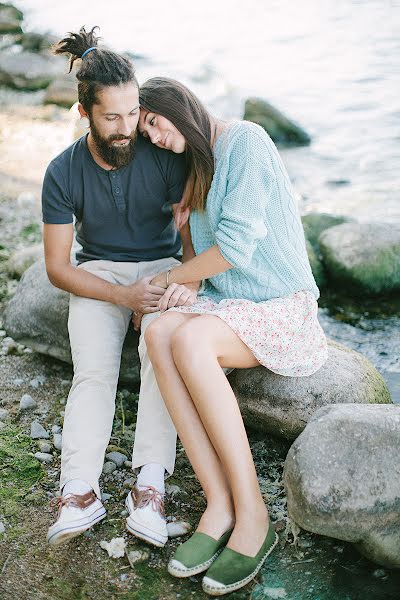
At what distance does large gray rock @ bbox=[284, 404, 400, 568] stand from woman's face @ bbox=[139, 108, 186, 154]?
1436mm

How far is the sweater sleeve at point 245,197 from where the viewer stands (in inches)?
A: 130

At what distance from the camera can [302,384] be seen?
11.5 feet

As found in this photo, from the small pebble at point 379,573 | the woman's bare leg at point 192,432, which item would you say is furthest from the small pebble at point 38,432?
the small pebble at point 379,573

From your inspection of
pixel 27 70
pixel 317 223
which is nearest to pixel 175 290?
pixel 317 223

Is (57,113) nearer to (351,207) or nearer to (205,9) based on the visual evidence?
(351,207)

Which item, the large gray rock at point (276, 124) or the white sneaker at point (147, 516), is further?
the large gray rock at point (276, 124)

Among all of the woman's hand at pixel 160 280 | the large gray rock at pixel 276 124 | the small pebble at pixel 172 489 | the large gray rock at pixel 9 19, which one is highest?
the woman's hand at pixel 160 280

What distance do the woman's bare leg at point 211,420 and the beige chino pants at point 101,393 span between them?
231mm

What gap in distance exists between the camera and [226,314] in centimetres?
329

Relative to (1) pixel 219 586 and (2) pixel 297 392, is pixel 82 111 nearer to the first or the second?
(2) pixel 297 392

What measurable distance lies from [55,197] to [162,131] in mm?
652

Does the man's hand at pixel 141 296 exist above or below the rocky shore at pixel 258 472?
above

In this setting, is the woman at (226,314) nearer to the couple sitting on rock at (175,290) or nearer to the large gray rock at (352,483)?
the couple sitting on rock at (175,290)

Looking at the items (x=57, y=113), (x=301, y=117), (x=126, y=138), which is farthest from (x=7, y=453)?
(x=301, y=117)
